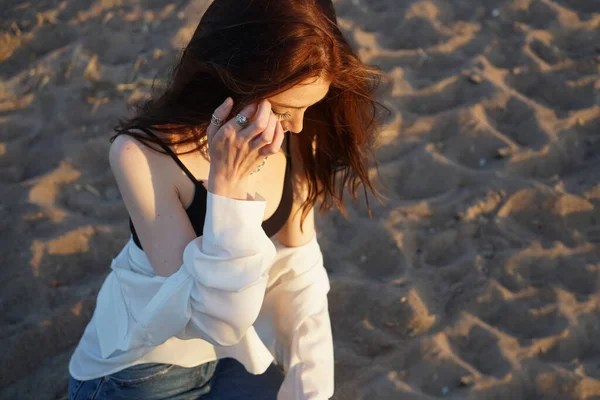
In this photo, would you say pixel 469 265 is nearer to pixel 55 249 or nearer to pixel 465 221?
pixel 465 221

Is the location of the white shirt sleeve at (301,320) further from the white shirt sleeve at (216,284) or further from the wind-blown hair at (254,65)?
the wind-blown hair at (254,65)

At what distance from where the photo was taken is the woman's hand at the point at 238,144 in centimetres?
154

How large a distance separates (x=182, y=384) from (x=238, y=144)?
78 centimetres

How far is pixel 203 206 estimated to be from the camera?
1.76 meters

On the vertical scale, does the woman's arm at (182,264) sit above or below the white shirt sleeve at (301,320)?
above

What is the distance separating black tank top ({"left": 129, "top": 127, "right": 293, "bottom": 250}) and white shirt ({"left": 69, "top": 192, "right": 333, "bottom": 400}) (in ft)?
0.33

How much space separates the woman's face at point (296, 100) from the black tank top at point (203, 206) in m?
0.30

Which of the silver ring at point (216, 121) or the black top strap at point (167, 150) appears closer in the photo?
the silver ring at point (216, 121)

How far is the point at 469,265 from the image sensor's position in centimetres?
256

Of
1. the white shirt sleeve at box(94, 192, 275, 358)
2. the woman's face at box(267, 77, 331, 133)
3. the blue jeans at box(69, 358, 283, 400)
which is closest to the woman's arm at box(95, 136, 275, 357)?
the white shirt sleeve at box(94, 192, 275, 358)

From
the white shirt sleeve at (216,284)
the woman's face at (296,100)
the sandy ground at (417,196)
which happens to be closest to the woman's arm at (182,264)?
the white shirt sleeve at (216,284)

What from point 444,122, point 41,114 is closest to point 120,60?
point 41,114

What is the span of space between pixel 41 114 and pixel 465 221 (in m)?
2.10

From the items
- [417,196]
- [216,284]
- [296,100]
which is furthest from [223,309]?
[417,196]
